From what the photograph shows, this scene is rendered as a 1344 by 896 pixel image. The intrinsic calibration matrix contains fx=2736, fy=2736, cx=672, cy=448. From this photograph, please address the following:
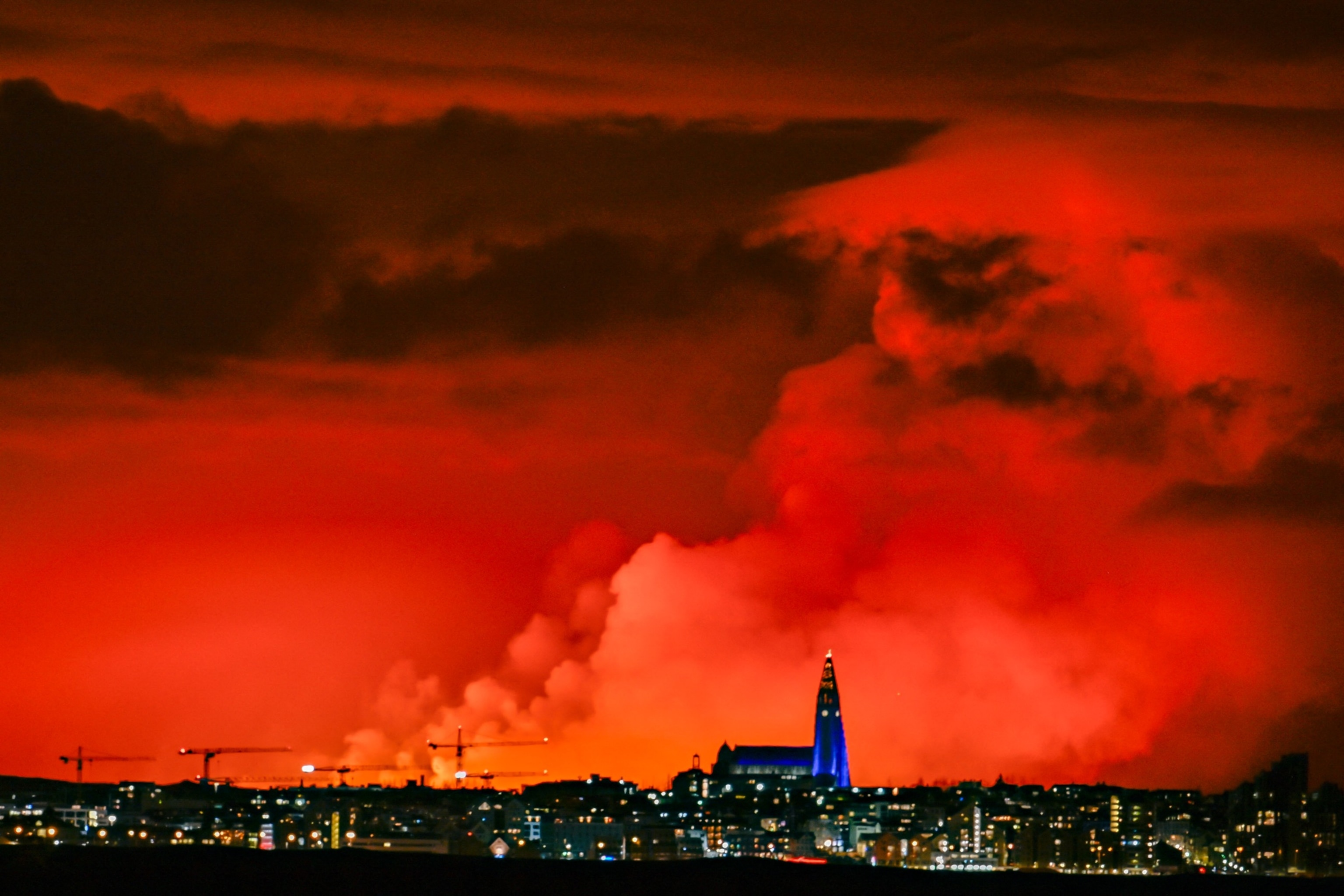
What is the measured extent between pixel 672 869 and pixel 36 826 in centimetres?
6879

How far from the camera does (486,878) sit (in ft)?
389

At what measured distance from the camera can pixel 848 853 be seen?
19425cm

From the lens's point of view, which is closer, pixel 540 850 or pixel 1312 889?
pixel 1312 889

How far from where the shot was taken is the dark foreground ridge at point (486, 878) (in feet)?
348

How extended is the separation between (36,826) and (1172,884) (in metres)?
84.3

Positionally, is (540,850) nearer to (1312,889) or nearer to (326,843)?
(326,843)

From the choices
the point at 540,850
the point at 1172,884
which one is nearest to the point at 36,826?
the point at 540,850

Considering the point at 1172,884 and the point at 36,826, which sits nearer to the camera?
the point at 1172,884

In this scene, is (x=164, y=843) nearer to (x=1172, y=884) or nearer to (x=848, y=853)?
(x=848, y=853)

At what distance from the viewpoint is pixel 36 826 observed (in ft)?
624

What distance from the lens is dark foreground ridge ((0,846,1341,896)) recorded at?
348ft

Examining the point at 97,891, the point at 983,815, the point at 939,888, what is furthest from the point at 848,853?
the point at 97,891

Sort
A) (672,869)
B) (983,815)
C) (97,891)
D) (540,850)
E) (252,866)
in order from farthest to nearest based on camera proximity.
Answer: (983,815) → (540,850) → (672,869) → (252,866) → (97,891)

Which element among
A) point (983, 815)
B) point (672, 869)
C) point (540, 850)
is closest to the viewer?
point (672, 869)
